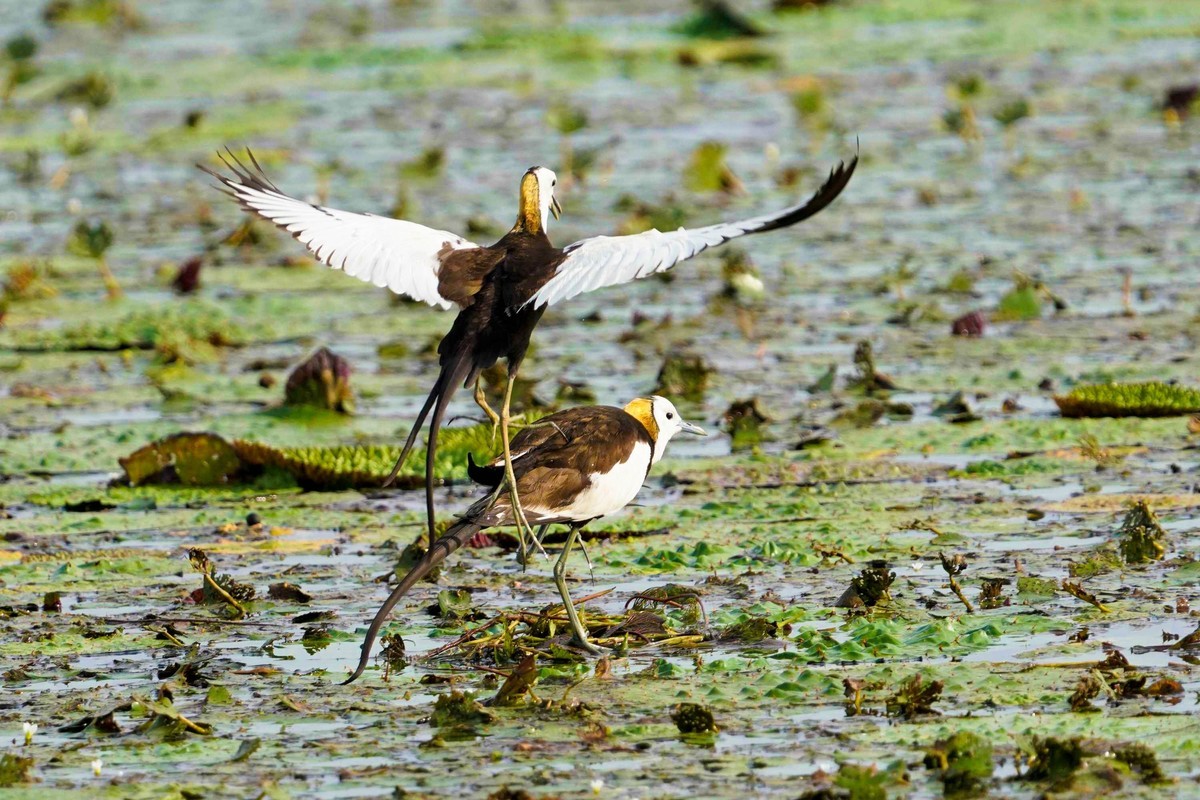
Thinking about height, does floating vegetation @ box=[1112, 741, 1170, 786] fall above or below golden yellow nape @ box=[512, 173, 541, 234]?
below

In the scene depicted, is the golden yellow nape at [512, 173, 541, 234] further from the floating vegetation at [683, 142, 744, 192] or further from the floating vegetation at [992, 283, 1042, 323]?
the floating vegetation at [683, 142, 744, 192]

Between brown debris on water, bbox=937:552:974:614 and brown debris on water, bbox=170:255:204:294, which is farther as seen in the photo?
brown debris on water, bbox=170:255:204:294

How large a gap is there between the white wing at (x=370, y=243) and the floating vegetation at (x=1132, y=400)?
11.9 ft

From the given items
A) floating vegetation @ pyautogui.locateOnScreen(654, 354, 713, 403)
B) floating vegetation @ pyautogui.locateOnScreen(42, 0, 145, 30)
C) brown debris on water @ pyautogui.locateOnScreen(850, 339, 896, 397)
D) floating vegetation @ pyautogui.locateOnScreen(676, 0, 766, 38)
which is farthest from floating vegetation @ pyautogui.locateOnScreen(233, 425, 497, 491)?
floating vegetation @ pyautogui.locateOnScreen(42, 0, 145, 30)

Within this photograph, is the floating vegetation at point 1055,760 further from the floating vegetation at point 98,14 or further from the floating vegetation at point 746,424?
the floating vegetation at point 98,14

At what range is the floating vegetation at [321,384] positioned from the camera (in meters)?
9.51

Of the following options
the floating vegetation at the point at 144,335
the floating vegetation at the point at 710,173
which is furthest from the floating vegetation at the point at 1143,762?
the floating vegetation at the point at 710,173

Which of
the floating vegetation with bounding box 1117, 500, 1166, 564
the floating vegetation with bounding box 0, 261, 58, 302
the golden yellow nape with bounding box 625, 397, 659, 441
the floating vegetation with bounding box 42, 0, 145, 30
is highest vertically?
the floating vegetation with bounding box 42, 0, 145, 30

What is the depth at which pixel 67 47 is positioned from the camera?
2322cm

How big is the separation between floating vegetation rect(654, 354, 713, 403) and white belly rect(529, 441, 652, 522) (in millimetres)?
3246

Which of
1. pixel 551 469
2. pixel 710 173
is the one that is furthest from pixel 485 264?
pixel 710 173

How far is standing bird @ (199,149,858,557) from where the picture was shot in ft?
18.4

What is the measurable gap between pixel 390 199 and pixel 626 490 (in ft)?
30.4

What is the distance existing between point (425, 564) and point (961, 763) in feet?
5.89
